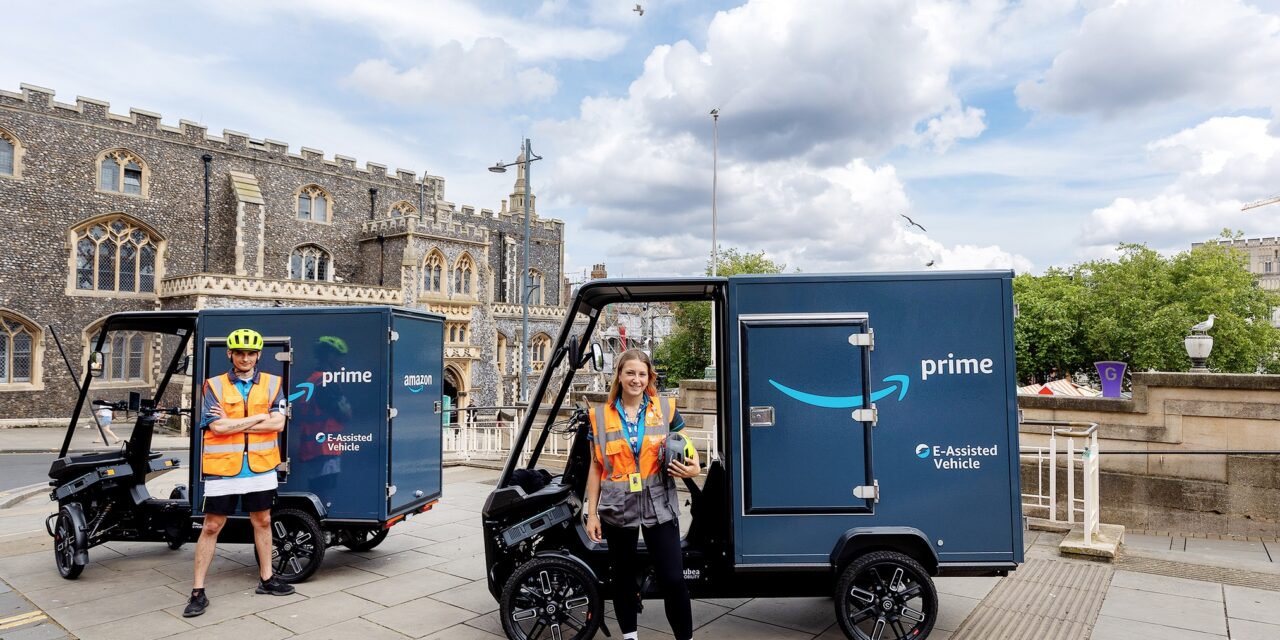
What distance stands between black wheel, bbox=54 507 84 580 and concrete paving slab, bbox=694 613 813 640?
5210 mm

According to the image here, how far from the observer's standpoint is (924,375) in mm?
4680

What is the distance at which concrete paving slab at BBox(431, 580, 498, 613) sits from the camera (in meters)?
5.63

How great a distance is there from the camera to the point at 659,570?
421cm

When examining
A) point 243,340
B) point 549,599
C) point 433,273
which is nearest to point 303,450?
point 243,340

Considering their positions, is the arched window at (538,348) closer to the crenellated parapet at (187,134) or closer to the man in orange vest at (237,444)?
the crenellated parapet at (187,134)

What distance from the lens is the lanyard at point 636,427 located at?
4.22 m

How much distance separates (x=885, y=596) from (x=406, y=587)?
12.5ft

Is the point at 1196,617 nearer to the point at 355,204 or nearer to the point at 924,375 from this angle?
the point at 924,375

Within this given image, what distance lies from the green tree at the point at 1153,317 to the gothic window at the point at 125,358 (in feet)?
132

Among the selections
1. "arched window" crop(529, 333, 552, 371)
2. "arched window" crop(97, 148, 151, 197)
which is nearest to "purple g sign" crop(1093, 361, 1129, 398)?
"arched window" crop(97, 148, 151, 197)

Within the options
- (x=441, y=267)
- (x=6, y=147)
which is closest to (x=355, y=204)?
(x=441, y=267)

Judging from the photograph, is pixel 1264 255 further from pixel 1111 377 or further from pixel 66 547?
pixel 66 547

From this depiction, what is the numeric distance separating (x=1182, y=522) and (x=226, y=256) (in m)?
35.8

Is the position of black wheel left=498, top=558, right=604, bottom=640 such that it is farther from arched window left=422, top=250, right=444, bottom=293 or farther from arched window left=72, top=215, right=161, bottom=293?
arched window left=422, top=250, right=444, bottom=293
